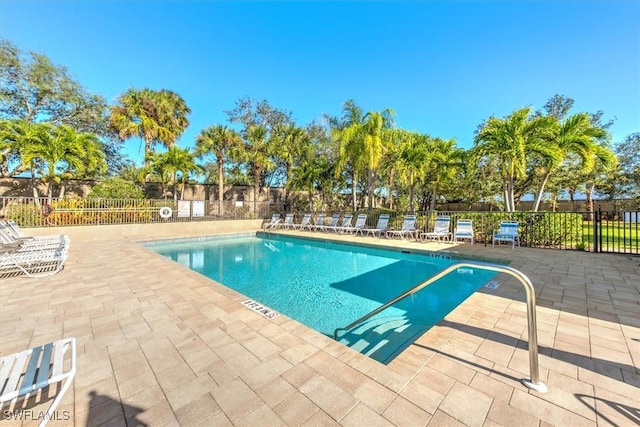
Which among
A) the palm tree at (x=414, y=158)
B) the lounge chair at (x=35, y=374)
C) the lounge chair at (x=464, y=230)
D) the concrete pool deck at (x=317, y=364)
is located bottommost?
the concrete pool deck at (x=317, y=364)

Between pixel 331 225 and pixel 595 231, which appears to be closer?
pixel 595 231

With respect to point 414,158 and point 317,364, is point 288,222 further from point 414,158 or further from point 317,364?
point 317,364

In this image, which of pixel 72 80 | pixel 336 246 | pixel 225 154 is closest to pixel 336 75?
pixel 225 154

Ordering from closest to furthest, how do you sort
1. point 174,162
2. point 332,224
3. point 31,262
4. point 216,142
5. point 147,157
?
point 31,262, point 332,224, point 174,162, point 147,157, point 216,142

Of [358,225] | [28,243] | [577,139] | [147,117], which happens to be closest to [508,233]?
[577,139]

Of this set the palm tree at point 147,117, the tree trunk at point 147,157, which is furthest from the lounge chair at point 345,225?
the palm tree at point 147,117

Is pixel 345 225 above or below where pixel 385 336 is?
above

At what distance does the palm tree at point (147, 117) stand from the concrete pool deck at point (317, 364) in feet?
44.7

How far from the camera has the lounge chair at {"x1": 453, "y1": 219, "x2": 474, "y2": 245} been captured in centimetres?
909

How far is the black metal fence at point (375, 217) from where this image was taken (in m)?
7.88

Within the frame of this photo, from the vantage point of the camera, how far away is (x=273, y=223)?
15977 mm

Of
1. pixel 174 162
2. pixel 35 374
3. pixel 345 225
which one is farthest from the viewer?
pixel 174 162

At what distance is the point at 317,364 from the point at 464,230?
346 inches

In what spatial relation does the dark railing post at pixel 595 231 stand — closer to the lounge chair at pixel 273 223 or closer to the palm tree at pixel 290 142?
the lounge chair at pixel 273 223
